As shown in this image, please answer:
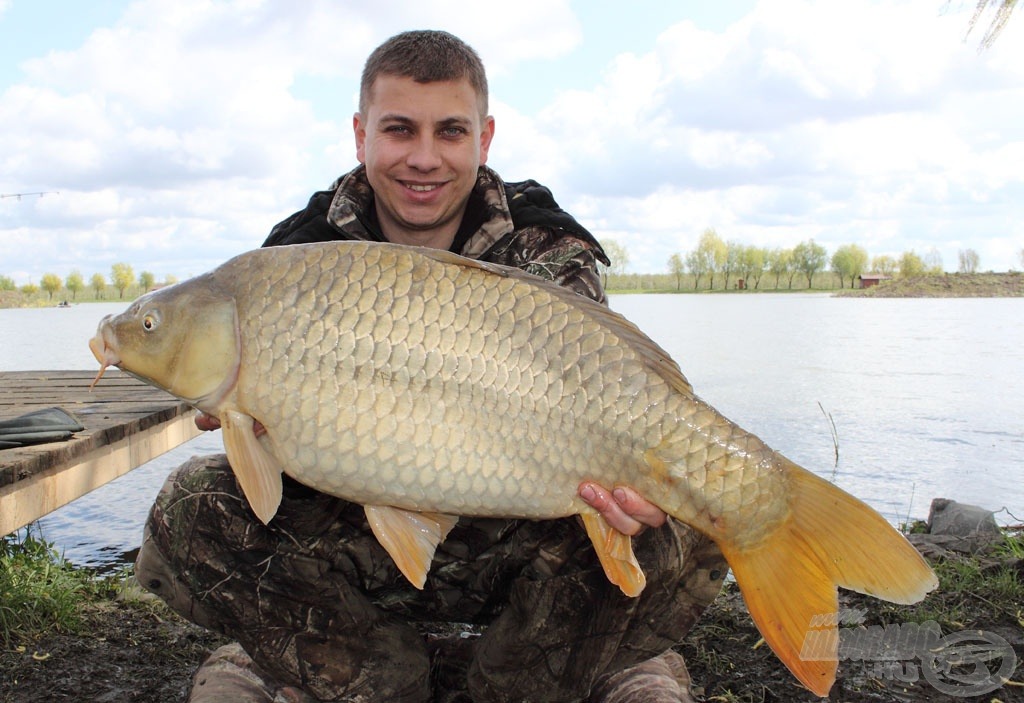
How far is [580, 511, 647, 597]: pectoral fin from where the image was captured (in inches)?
57.6

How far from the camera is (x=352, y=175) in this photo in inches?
Result: 87.3

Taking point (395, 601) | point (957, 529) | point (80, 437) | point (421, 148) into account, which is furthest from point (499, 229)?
point (957, 529)

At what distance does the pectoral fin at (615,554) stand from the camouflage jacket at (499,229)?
27.6 inches

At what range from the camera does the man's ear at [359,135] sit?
7.44 feet

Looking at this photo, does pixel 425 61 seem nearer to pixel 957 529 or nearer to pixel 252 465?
pixel 252 465

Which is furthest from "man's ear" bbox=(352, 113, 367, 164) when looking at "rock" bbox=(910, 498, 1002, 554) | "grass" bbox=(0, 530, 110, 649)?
"rock" bbox=(910, 498, 1002, 554)

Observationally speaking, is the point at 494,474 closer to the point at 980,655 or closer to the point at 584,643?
the point at 584,643

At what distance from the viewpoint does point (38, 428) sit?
2.63 metres

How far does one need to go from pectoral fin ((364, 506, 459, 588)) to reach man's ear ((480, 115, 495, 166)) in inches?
44.4

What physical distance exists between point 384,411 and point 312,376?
0.13 metres

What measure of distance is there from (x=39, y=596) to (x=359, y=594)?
1130 millimetres

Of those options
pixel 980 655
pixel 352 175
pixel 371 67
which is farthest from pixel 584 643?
pixel 371 67

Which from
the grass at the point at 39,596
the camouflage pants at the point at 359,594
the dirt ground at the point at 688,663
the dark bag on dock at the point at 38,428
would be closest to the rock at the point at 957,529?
the dirt ground at the point at 688,663

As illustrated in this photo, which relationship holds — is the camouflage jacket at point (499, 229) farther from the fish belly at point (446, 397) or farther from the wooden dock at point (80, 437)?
the wooden dock at point (80, 437)
